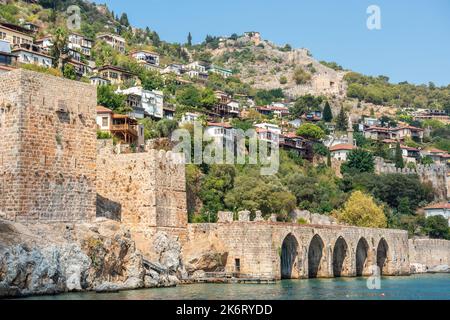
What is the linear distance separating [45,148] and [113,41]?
79.0m

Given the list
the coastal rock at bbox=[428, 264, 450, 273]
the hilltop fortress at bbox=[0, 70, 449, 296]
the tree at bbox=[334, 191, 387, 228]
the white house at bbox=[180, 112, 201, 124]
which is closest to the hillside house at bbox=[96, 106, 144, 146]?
the hilltop fortress at bbox=[0, 70, 449, 296]

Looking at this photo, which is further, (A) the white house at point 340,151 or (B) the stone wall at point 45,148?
(A) the white house at point 340,151

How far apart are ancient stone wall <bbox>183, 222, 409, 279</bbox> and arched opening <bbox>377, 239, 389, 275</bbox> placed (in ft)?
5.91

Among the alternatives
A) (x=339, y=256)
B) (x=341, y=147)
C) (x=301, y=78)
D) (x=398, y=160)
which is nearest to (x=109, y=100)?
(x=339, y=256)

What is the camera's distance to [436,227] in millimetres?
70875

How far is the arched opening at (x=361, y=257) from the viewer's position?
48.7 metres

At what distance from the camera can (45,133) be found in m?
28.3

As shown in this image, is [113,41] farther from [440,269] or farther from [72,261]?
[72,261]

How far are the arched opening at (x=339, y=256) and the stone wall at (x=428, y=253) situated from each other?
1487cm

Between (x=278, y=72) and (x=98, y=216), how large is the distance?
426 ft

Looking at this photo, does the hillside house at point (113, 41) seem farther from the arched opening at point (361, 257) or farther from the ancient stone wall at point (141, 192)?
the ancient stone wall at point (141, 192)

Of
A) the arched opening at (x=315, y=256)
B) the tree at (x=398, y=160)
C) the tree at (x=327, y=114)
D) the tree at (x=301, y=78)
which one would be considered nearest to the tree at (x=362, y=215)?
the arched opening at (x=315, y=256)

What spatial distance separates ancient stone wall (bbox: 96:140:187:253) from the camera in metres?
34.8
